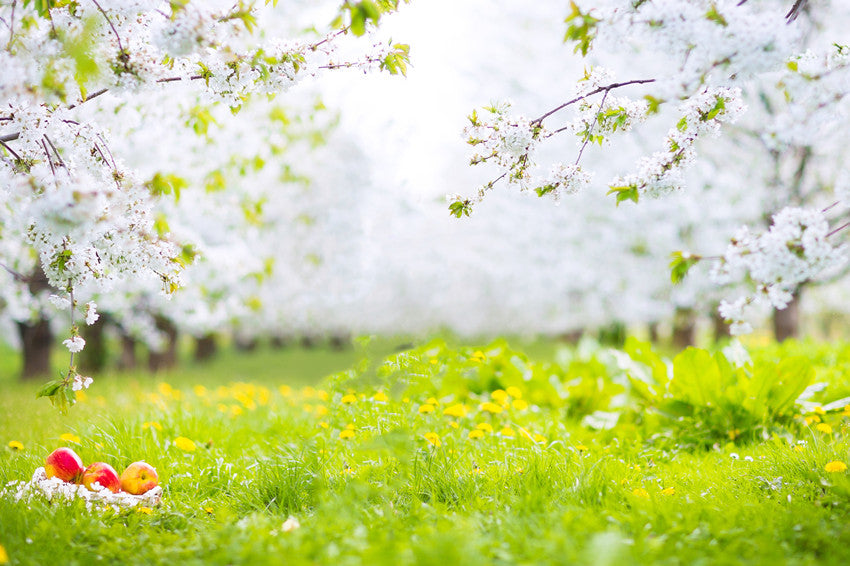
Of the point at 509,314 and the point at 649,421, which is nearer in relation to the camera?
the point at 649,421

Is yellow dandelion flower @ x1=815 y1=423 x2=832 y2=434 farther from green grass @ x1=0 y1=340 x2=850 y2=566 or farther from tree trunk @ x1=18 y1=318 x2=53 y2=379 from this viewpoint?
tree trunk @ x1=18 y1=318 x2=53 y2=379

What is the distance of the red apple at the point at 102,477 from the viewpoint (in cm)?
277

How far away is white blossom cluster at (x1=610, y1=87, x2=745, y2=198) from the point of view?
2.61 meters

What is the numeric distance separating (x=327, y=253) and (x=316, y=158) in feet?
4.95

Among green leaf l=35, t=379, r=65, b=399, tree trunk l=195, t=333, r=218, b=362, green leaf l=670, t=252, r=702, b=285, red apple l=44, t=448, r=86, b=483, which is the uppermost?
green leaf l=670, t=252, r=702, b=285

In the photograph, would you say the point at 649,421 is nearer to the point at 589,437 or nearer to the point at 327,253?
the point at 589,437

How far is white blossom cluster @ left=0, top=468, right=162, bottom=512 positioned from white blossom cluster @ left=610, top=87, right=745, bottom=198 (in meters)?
2.48

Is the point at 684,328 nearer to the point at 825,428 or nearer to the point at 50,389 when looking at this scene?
the point at 825,428

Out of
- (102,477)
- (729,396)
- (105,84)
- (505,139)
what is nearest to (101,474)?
(102,477)

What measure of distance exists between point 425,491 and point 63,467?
66.3 inches

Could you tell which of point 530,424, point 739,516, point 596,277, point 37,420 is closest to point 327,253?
point 596,277

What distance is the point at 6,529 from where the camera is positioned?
2.31 metres

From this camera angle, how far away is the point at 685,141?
2625mm

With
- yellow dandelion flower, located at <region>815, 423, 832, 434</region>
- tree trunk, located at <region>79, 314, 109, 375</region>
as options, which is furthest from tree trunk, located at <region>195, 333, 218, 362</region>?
yellow dandelion flower, located at <region>815, 423, 832, 434</region>
